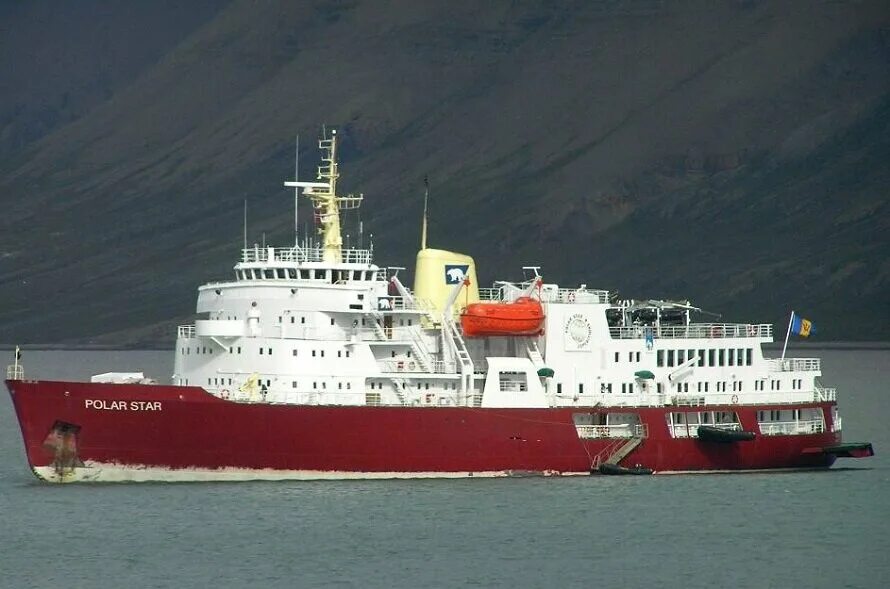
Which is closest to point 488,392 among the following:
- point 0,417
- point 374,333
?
point 374,333

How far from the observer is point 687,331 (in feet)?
168

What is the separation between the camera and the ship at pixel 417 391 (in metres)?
46.0

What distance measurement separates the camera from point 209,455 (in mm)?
46062

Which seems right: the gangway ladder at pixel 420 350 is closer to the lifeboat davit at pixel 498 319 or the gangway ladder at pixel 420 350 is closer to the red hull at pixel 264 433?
the lifeboat davit at pixel 498 319

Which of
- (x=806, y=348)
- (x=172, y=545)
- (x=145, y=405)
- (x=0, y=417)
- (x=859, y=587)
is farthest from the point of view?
(x=806, y=348)

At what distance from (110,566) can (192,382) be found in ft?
30.7

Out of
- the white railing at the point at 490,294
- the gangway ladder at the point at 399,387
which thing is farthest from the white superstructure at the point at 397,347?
the white railing at the point at 490,294

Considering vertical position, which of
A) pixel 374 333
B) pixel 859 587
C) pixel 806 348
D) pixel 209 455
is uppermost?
pixel 806 348

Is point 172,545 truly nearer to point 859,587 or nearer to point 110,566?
point 110,566

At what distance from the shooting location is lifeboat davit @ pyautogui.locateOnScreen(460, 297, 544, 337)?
48.0m

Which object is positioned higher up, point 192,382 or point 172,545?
point 192,382

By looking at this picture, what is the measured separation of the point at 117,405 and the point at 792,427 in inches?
690

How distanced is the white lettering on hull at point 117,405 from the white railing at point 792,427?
15727mm

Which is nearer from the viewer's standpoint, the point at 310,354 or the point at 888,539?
the point at 888,539
